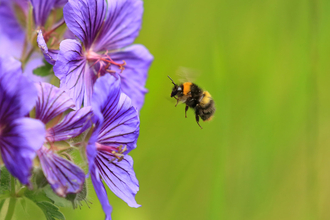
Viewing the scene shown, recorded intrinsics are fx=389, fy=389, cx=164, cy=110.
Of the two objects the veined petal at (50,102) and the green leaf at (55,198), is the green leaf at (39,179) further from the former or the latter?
the veined petal at (50,102)

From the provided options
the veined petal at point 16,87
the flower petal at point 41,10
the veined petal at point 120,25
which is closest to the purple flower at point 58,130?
the veined petal at point 16,87

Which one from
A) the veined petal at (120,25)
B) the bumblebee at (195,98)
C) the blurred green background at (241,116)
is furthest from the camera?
the blurred green background at (241,116)

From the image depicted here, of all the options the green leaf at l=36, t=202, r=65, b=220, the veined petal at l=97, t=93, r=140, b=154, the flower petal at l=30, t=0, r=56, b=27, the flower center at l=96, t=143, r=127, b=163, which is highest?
the flower petal at l=30, t=0, r=56, b=27

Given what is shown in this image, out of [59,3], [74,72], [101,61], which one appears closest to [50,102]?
[74,72]

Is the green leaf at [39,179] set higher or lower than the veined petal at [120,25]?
lower

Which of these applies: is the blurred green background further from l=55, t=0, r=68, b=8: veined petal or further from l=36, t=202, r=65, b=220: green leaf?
l=55, t=0, r=68, b=8: veined petal

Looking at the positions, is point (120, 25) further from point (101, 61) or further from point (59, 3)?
point (59, 3)

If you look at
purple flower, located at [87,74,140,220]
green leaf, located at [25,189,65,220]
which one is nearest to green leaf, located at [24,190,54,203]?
green leaf, located at [25,189,65,220]
